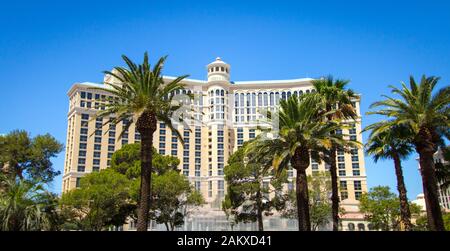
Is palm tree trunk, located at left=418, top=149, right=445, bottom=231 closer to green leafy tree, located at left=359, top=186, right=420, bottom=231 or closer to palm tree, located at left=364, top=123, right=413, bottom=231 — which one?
palm tree, located at left=364, top=123, right=413, bottom=231

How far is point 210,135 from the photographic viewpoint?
130 m

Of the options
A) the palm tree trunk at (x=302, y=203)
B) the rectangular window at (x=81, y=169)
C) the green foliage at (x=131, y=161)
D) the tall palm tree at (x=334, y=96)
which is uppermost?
the rectangular window at (x=81, y=169)

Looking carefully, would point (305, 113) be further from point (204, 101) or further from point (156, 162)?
point (204, 101)

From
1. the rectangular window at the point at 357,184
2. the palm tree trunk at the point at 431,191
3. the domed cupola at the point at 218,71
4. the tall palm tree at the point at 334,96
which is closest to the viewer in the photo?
the palm tree trunk at the point at 431,191

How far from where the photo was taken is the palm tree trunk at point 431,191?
2914cm

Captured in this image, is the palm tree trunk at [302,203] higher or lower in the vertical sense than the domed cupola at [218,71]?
lower

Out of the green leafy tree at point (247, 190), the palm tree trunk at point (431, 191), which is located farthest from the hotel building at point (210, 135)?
the palm tree trunk at point (431, 191)

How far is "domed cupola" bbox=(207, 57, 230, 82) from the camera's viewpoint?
130375 millimetres

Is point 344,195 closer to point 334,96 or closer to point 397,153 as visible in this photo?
point 397,153

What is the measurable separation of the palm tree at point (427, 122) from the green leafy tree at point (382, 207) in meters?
40.3

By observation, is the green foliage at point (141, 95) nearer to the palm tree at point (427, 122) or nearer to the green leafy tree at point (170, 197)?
the palm tree at point (427, 122)

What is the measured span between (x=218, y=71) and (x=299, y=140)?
10125cm
